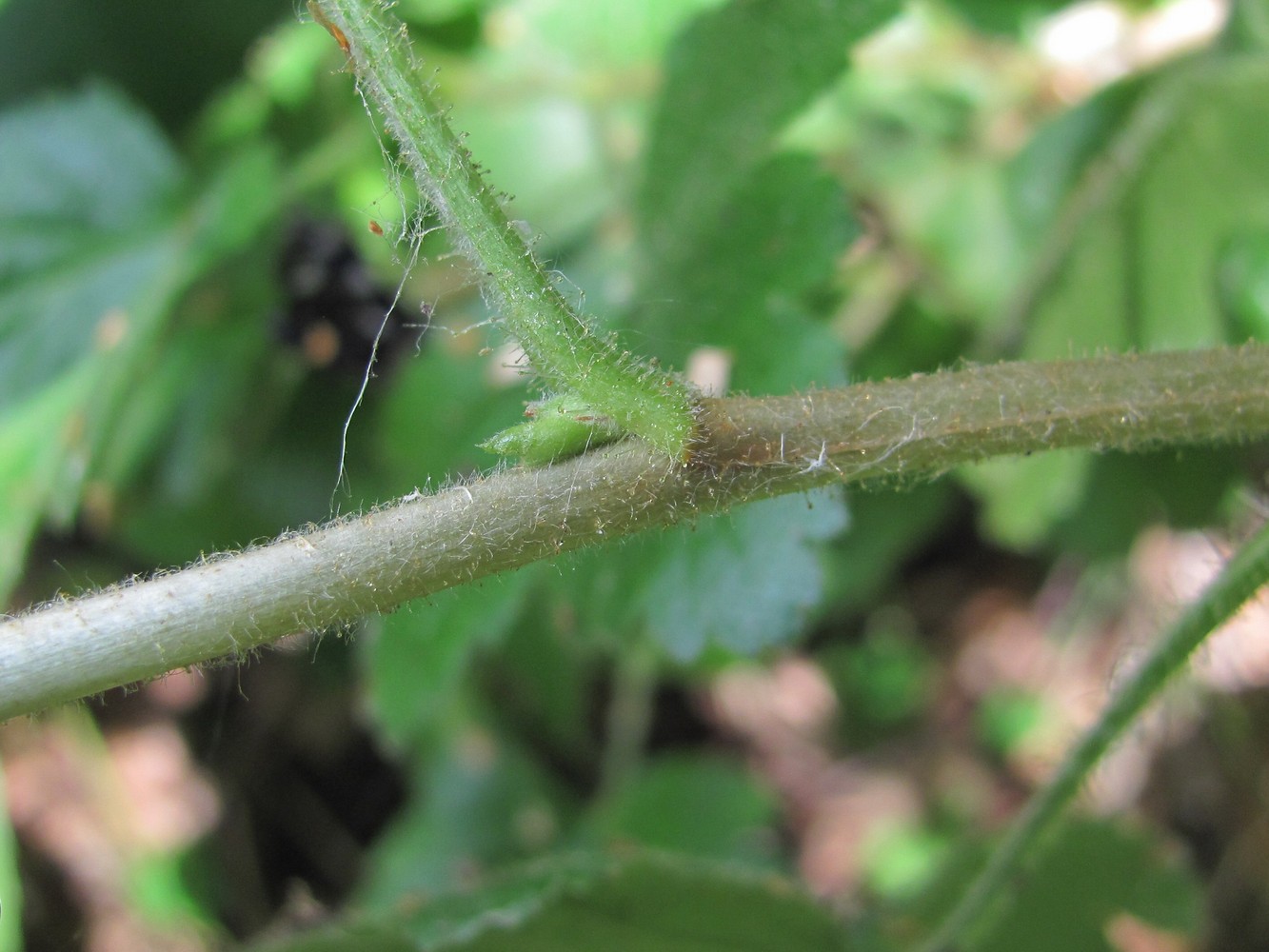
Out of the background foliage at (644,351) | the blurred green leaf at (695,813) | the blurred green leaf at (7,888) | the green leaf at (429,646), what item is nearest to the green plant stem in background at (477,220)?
the background foliage at (644,351)

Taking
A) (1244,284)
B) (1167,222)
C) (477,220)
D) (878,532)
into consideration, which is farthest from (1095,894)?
(477,220)

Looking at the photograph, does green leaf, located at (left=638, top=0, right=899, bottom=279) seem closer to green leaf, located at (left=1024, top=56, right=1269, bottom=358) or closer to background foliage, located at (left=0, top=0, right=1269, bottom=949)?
background foliage, located at (left=0, top=0, right=1269, bottom=949)

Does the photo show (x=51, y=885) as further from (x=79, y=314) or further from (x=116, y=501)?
(x=79, y=314)

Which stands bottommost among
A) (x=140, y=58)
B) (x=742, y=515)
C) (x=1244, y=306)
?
(x=742, y=515)

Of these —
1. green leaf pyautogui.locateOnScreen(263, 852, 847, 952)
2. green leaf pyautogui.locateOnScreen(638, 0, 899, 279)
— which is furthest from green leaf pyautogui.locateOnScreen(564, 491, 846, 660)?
green leaf pyautogui.locateOnScreen(638, 0, 899, 279)

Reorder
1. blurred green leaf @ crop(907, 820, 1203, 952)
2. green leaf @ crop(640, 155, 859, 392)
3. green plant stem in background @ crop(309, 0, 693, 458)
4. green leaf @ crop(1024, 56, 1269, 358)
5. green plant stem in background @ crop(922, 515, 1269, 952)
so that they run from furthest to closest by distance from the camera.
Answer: green leaf @ crop(1024, 56, 1269, 358) → blurred green leaf @ crop(907, 820, 1203, 952) → green leaf @ crop(640, 155, 859, 392) → green plant stem in background @ crop(922, 515, 1269, 952) → green plant stem in background @ crop(309, 0, 693, 458)

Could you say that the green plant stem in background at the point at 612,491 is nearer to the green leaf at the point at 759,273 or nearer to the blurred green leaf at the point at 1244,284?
the green leaf at the point at 759,273

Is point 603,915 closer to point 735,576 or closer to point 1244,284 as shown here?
point 735,576

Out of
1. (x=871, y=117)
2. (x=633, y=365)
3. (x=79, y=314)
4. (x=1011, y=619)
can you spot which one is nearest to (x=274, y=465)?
(x=79, y=314)
